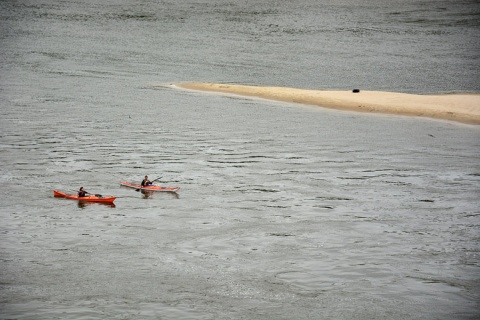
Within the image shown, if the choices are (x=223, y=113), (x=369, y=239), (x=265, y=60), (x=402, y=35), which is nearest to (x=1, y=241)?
(x=369, y=239)

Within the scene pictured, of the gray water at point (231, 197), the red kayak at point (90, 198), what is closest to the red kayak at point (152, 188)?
the gray water at point (231, 197)

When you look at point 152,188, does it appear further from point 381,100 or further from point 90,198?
point 381,100

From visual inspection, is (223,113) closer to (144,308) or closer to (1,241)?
(1,241)

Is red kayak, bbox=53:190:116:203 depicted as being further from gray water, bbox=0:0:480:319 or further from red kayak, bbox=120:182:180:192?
red kayak, bbox=120:182:180:192

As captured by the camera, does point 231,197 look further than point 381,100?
No

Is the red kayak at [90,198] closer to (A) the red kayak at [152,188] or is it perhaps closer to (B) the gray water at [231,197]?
(B) the gray water at [231,197]

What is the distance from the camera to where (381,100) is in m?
75.4

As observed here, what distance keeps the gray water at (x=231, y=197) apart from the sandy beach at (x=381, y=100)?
2363mm

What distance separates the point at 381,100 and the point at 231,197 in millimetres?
37953

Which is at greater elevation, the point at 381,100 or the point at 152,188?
the point at 381,100

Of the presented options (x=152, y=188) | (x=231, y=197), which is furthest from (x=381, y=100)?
(x=152, y=188)

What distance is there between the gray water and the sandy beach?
93.0 inches

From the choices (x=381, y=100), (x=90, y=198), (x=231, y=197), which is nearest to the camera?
(x=90, y=198)

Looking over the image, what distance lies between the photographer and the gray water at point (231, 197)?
28031 millimetres
